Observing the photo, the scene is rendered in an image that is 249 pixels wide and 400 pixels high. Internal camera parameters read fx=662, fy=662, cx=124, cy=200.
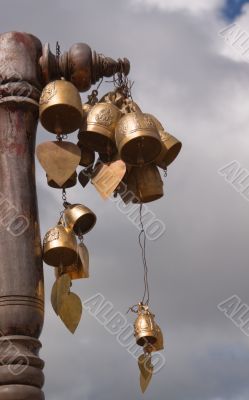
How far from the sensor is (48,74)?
4461 mm

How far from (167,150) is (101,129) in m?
0.55

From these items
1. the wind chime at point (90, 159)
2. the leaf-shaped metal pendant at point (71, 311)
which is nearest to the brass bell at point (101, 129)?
the wind chime at point (90, 159)

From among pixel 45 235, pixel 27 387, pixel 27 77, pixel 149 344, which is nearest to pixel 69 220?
pixel 45 235

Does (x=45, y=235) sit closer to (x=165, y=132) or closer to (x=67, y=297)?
(x=67, y=297)

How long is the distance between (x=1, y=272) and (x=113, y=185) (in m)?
1.09

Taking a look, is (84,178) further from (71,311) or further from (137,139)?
(71,311)

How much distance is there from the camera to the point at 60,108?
4.32m

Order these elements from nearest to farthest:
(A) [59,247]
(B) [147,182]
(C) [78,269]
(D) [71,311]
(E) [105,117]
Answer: (A) [59,247]
(D) [71,311]
(C) [78,269]
(E) [105,117]
(B) [147,182]

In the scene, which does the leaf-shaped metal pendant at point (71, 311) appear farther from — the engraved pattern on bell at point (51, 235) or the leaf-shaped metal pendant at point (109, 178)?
the leaf-shaped metal pendant at point (109, 178)

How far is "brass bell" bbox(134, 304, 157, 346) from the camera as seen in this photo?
18.6 feet

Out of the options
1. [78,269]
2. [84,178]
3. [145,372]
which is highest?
[84,178]

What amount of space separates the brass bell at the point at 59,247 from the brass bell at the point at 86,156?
25.3 inches

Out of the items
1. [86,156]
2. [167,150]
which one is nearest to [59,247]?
[86,156]

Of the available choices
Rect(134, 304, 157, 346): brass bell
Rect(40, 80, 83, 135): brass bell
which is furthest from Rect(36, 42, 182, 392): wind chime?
Rect(134, 304, 157, 346): brass bell
